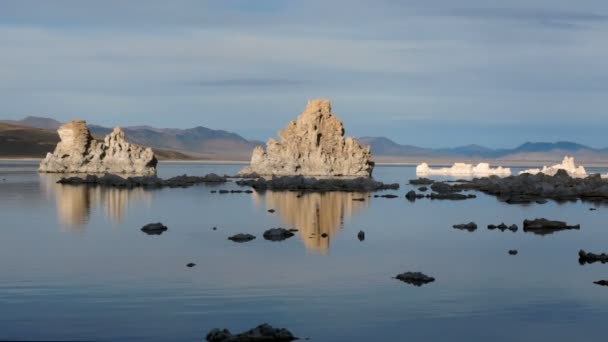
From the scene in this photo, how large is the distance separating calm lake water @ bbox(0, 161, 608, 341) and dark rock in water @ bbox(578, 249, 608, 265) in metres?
0.78

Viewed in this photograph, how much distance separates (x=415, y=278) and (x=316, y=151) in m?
74.5

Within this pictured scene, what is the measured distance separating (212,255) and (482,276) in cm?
826

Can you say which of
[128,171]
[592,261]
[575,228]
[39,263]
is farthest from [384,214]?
[128,171]

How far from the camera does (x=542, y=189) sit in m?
60.9

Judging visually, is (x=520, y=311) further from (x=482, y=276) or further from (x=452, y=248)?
(x=452, y=248)

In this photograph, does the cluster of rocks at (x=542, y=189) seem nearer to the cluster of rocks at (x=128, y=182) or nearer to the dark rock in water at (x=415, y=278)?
the cluster of rocks at (x=128, y=182)

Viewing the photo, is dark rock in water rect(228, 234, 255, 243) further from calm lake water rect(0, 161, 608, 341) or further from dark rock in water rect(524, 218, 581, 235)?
dark rock in water rect(524, 218, 581, 235)

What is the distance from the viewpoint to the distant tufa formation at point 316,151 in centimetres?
9581

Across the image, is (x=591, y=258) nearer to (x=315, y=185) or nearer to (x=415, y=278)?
(x=415, y=278)

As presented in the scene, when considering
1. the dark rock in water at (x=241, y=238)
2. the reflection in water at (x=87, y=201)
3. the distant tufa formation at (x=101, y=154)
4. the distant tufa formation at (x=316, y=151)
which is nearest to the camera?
the dark rock in water at (x=241, y=238)

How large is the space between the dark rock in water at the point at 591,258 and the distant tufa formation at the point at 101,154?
2960 inches

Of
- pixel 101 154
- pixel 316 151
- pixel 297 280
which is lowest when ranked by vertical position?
pixel 297 280

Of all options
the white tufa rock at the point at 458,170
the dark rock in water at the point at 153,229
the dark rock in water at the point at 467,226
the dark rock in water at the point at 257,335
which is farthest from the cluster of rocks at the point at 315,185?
the white tufa rock at the point at 458,170

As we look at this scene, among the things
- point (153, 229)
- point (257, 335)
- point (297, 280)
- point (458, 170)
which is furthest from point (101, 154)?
point (257, 335)
